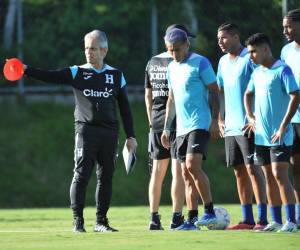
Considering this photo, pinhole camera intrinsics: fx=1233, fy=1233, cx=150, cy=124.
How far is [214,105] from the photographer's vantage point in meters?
13.9

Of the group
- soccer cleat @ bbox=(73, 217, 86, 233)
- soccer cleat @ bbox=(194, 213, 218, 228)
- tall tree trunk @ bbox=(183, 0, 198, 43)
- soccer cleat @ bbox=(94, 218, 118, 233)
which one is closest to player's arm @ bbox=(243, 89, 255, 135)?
soccer cleat @ bbox=(194, 213, 218, 228)

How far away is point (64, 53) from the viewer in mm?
41188

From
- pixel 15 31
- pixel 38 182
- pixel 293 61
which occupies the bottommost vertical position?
pixel 38 182

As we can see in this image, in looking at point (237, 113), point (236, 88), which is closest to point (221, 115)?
point (237, 113)

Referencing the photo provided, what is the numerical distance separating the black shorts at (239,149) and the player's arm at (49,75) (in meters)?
1.99

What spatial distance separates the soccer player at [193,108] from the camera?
44.8 ft

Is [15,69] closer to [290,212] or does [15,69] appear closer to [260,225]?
[260,225]

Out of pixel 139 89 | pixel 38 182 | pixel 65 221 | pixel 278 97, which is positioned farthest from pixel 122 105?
pixel 139 89

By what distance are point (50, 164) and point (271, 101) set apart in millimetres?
21102

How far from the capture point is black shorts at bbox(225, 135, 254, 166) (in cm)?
1385

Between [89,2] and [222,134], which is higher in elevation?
[89,2]

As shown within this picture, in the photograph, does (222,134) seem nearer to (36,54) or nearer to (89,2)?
(36,54)

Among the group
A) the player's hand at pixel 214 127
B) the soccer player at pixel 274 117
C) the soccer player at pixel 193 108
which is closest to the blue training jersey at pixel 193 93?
the soccer player at pixel 193 108

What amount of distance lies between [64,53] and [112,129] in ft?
90.7
